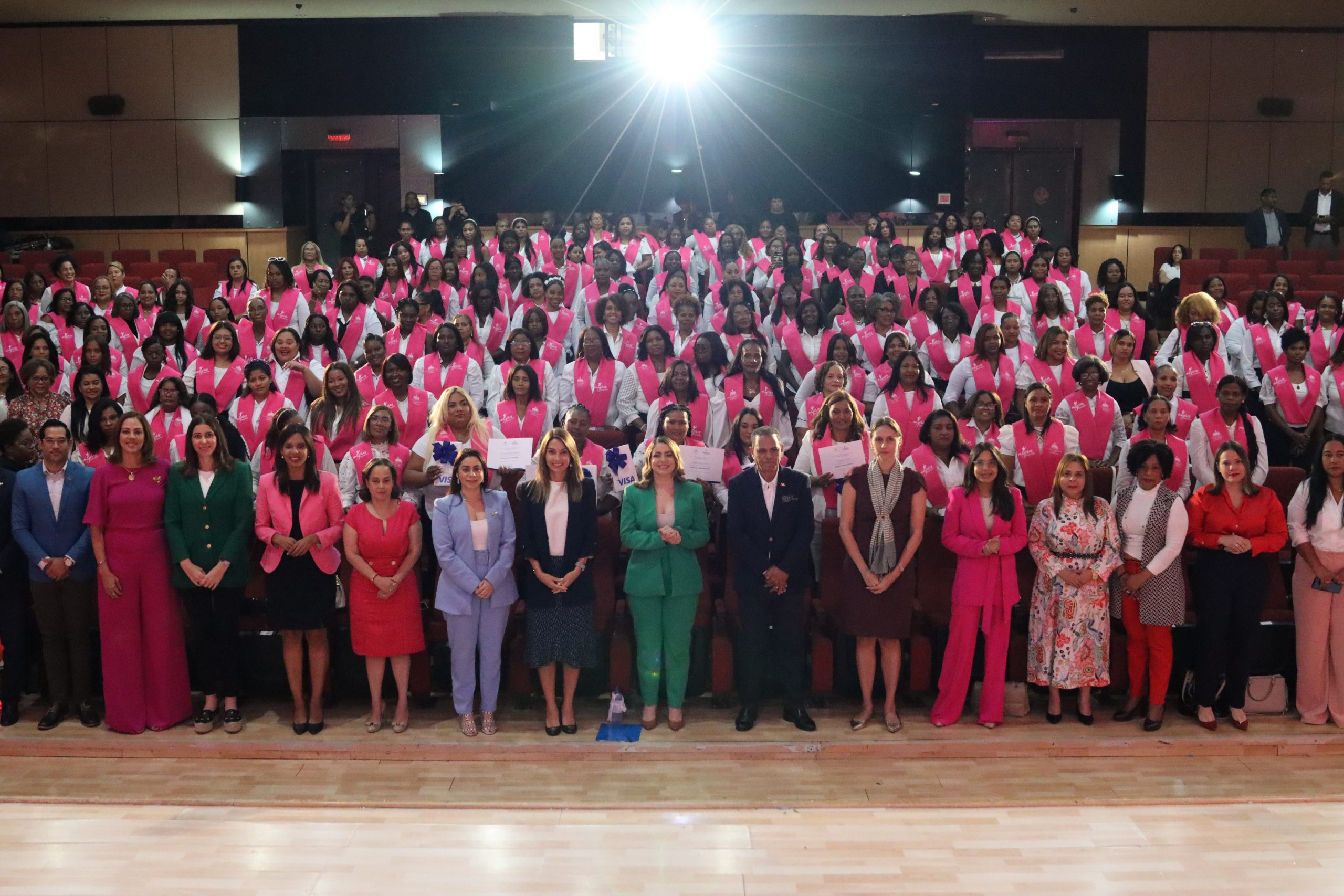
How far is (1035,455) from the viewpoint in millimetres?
6453

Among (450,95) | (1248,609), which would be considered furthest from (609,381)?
(450,95)

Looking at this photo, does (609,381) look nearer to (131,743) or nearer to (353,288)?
(353,288)

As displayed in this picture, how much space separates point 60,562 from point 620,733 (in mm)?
2814

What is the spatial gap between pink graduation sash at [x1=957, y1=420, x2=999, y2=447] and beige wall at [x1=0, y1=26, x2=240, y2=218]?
11.9 m

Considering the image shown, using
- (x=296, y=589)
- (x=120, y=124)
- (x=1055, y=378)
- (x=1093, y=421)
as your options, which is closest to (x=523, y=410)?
(x=296, y=589)

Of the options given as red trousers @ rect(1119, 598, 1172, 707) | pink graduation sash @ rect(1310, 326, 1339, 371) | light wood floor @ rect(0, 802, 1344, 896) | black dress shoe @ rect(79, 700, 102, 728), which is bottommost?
light wood floor @ rect(0, 802, 1344, 896)

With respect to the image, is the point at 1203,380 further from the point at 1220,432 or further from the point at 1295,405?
the point at 1220,432

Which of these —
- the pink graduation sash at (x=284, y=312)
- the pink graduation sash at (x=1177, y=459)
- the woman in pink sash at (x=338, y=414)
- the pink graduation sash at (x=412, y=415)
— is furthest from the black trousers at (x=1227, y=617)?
the pink graduation sash at (x=284, y=312)

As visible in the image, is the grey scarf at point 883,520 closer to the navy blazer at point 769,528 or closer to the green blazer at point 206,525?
the navy blazer at point 769,528

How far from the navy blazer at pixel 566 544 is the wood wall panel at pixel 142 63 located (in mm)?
12392

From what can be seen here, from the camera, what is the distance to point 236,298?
10422 millimetres

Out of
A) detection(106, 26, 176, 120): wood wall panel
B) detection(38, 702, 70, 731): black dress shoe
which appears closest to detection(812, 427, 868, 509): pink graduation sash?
detection(38, 702, 70, 731): black dress shoe

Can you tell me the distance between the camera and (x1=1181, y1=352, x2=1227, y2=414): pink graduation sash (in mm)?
7910

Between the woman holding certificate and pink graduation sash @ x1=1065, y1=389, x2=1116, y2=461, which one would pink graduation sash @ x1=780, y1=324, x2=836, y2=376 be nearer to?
pink graduation sash @ x1=1065, y1=389, x2=1116, y2=461
